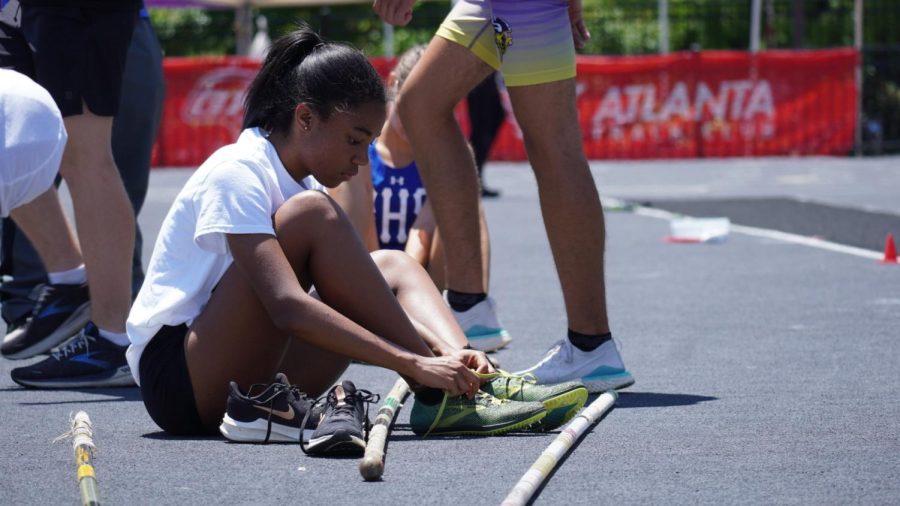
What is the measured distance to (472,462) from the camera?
3463mm

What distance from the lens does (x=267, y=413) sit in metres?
3.63

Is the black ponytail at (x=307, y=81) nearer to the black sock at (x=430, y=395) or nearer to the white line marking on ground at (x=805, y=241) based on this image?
the black sock at (x=430, y=395)

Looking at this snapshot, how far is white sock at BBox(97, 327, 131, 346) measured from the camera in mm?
4711

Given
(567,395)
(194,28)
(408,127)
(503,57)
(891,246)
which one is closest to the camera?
(567,395)

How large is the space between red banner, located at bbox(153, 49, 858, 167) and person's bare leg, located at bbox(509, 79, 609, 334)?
16005 mm

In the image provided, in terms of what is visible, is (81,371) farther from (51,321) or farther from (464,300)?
(464,300)

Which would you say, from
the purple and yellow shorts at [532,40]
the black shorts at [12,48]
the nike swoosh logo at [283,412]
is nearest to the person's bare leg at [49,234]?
the black shorts at [12,48]

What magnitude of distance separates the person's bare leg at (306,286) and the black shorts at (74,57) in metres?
1.40

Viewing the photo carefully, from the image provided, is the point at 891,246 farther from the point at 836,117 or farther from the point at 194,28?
the point at 194,28

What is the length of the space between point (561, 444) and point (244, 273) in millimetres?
808

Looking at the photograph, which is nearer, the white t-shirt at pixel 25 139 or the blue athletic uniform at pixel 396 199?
the white t-shirt at pixel 25 139

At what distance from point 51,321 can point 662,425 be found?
2.18 metres

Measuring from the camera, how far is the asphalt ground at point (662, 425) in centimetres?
316

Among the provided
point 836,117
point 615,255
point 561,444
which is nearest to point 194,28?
point 836,117
